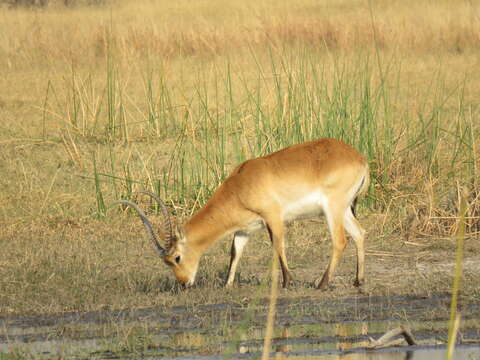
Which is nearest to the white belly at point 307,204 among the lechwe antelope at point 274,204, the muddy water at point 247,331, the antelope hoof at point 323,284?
the lechwe antelope at point 274,204

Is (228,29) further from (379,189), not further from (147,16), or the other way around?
(379,189)

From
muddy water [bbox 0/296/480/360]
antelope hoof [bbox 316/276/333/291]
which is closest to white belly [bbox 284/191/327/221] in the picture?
antelope hoof [bbox 316/276/333/291]

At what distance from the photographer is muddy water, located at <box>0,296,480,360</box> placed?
523 centimetres

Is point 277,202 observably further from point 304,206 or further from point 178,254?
point 178,254

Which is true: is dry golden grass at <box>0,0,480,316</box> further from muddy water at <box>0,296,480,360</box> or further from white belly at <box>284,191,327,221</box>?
white belly at <box>284,191,327,221</box>

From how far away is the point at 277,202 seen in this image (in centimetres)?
683

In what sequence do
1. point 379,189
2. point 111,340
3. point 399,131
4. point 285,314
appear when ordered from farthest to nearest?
point 399,131
point 379,189
point 285,314
point 111,340

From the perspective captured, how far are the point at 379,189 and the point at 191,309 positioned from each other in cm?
356

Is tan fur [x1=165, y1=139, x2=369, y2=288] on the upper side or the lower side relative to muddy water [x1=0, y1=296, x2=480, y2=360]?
upper

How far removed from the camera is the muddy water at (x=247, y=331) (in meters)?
5.23

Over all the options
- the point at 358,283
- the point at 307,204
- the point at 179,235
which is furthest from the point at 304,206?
the point at 179,235

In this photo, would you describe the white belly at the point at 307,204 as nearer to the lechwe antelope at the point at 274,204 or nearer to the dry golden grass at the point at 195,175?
the lechwe antelope at the point at 274,204

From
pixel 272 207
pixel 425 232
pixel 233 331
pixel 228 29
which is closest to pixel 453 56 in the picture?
pixel 228 29

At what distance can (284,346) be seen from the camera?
5.32m
